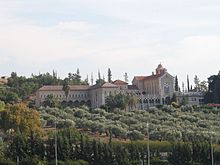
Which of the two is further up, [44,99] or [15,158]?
[44,99]

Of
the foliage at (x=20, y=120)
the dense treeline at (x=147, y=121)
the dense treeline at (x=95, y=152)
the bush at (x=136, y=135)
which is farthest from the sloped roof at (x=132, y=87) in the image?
the dense treeline at (x=95, y=152)

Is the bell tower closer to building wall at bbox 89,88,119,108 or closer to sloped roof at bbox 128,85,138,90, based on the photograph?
sloped roof at bbox 128,85,138,90

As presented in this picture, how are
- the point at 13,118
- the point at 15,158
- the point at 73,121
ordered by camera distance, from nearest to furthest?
1. the point at 15,158
2. the point at 13,118
3. the point at 73,121

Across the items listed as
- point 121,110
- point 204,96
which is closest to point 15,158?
point 121,110

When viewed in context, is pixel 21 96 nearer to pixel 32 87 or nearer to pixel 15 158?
pixel 32 87

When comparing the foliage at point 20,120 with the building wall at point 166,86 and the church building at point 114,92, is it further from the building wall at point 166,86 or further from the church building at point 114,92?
the building wall at point 166,86

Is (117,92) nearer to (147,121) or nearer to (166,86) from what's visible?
(166,86)

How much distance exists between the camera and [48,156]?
58.5 m

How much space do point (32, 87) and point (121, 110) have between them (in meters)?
31.7

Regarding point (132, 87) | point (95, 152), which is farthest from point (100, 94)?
point (95, 152)

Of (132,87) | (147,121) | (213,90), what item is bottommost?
(147,121)

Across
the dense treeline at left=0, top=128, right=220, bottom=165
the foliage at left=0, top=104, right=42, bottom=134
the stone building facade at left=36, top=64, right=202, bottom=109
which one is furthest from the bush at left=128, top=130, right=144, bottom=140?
the stone building facade at left=36, top=64, right=202, bottom=109

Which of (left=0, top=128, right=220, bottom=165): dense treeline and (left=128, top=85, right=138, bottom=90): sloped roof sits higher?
(left=128, top=85, right=138, bottom=90): sloped roof

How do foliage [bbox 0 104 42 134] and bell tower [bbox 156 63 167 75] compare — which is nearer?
foliage [bbox 0 104 42 134]
